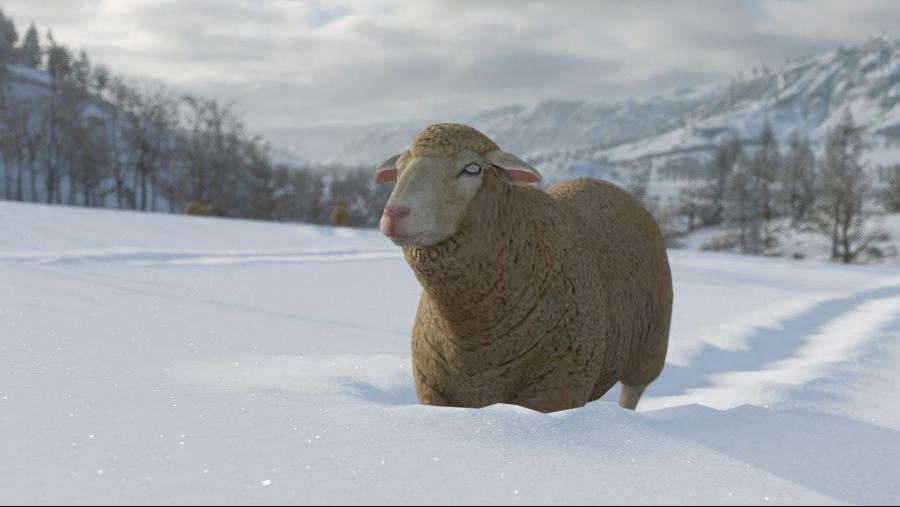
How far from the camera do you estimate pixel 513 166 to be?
3064 mm

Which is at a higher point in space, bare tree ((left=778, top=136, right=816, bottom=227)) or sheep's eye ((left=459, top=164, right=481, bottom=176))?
bare tree ((left=778, top=136, right=816, bottom=227))

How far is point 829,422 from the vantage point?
2936mm

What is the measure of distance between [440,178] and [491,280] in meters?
0.54

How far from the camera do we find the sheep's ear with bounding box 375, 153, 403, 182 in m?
3.42

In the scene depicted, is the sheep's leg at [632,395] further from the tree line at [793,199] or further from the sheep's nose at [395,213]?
the tree line at [793,199]

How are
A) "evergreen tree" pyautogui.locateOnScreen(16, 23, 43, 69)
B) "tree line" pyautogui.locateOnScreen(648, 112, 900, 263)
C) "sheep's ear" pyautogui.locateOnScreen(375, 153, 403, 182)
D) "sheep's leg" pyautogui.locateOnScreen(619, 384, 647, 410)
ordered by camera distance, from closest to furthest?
"sheep's ear" pyautogui.locateOnScreen(375, 153, 403, 182) < "sheep's leg" pyautogui.locateOnScreen(619, 384, 647, 410) < "tree line" pyautogui.locateOnScreen(648, 112, 900, 263) < "evergreen tree" pyautogui.locateOnScreen(16, 23, 43, 69)

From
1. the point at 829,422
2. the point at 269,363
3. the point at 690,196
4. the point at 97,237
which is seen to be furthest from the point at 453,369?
the point at 690,196

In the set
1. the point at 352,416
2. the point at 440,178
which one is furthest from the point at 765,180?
the point at 352,416

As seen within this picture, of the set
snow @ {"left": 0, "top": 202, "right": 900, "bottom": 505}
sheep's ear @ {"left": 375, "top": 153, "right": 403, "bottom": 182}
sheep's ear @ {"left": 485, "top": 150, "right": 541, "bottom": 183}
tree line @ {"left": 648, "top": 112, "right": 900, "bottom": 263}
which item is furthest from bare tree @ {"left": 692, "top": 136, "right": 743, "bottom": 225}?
sheep's ear @ {"left": 485, "top": 150, "right": 541, "bottom": 183}

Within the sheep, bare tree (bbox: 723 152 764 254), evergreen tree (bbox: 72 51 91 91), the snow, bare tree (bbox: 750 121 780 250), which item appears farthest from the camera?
evergreen tree (bbox: 72 51 91 91)

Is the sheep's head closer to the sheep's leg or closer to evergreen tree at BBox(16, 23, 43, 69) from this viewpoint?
the sheep's leg

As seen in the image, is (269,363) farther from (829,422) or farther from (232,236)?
(232,236)

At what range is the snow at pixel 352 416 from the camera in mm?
1925

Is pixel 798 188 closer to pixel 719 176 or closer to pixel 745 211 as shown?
pixel 719 176
